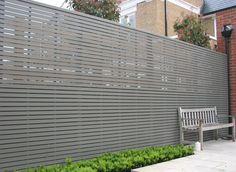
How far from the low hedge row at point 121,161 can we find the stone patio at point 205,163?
0.15 m

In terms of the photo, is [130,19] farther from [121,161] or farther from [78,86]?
[121,161]

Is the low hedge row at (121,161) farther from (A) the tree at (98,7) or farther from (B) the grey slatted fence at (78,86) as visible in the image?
(A) the tree at (98,7)

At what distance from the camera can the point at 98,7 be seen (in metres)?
9.35

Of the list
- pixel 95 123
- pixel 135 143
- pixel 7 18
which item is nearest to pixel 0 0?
pixel 7 18

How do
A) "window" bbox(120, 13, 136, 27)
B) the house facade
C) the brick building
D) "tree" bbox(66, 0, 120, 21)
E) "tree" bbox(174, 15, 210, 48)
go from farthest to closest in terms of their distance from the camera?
"window" bbox(120, 13, 136, 27)
the house facade
"tree" bbox(174, 15, 210, 48)
the brick building
"tree" bbox(66, 0, 120, 21)

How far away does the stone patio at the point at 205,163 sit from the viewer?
5.93m

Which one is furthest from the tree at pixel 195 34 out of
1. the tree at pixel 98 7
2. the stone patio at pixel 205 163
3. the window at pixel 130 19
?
the window at pixel 130 19

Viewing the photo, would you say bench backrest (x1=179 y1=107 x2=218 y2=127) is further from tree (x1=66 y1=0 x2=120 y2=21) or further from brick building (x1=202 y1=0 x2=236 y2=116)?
tree (x1=66 y1=0 x2=120 y2=21)

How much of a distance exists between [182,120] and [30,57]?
4.66 meters

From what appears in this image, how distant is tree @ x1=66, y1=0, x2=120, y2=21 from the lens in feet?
30.4

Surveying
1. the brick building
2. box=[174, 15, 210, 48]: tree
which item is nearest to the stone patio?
the brick building

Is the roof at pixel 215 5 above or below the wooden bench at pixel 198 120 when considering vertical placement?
above

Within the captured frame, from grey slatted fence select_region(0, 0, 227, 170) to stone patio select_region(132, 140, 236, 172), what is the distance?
98 centimetres

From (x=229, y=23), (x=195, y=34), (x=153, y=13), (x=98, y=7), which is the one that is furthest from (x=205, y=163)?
(x=153, y=13)
